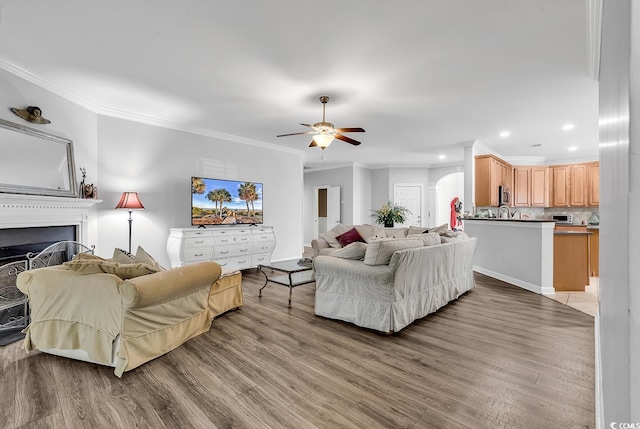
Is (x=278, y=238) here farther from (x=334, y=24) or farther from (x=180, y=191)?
(x=334, y=24)

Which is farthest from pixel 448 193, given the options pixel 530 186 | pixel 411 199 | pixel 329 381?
pixel 329 381

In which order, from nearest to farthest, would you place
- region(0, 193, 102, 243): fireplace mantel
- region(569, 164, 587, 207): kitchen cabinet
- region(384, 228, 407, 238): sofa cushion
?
region(0, 193, 102, 243): fireplace mantel < region(384, 228, 407, 238): sofa cushion < region(569, 164, 587, 207): kitchen cabinet

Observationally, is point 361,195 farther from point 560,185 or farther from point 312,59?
point 312,59

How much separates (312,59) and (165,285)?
2.33m

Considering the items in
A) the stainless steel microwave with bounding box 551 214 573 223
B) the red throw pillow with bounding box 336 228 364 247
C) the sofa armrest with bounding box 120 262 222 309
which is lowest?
the sofa armrest with bounding box 120 262 222 309

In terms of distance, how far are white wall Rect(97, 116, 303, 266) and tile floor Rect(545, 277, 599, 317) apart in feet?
16.2

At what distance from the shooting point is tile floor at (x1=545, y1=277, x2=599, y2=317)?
3.67 m

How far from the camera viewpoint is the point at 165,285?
238cm

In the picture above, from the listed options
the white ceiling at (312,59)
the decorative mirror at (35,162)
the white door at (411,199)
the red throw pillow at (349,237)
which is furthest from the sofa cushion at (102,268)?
the white door at (411,199)

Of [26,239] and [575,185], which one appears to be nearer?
[26,239]

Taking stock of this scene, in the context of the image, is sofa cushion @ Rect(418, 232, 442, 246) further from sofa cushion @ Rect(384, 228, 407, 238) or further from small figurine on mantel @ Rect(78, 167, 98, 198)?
small figurine on mantel @ Rect(78, 167, 98, 198)

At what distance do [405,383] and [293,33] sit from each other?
8.96 ft

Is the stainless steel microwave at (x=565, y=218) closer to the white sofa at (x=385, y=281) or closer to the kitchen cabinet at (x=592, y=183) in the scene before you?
Result: the kitchen cabinet at (x=592, y=183)

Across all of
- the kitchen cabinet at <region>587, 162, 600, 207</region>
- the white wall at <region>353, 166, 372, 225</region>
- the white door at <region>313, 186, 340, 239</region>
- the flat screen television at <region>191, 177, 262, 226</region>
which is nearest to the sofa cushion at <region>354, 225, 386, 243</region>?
the flat screen television at <region>191, 177, 262, 226</region>
